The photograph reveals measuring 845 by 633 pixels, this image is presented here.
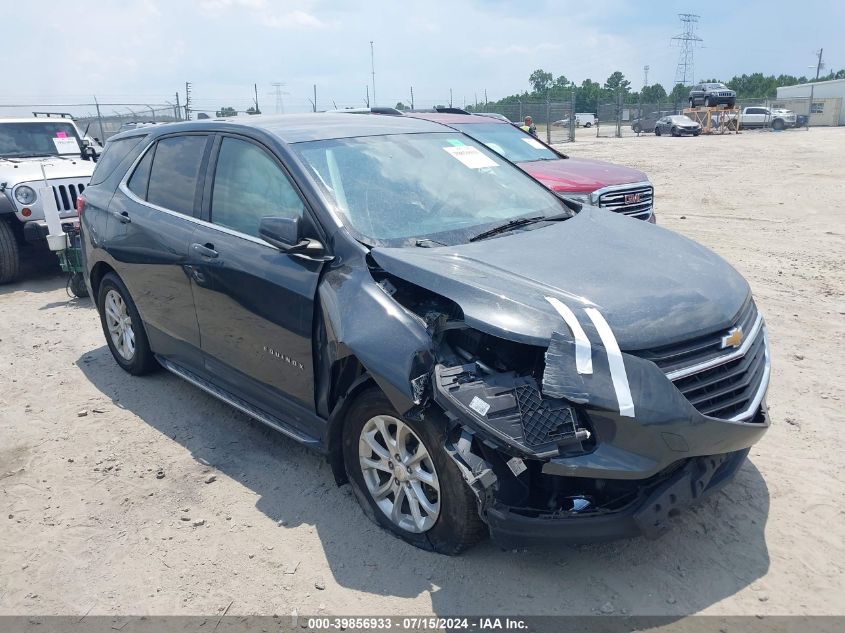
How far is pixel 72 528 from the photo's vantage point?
3.67m

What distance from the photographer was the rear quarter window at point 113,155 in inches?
213

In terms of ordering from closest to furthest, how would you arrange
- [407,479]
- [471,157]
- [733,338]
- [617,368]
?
[617,368] < [733,338] < [407,479] < [471,157]

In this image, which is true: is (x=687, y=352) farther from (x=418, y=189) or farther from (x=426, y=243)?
(x=418, y=189)

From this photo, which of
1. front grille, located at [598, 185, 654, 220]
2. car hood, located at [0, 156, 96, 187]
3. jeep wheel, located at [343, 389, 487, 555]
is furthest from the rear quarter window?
front grille, located at [598, 185, 654, 220]

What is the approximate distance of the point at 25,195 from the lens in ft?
28.7

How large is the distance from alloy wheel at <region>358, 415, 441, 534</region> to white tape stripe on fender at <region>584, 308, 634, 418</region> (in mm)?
859

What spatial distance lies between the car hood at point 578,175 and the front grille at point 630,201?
11 cm

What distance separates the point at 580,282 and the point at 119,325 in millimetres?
4008

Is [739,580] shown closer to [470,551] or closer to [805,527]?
[805,527]

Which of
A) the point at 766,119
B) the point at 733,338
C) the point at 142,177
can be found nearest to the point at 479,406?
the point at 733,338

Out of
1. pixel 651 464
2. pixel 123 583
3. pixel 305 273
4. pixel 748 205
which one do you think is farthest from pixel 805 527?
pixel 748 205

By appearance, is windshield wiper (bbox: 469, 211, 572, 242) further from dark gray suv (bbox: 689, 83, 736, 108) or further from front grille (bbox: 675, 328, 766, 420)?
dark gray suv (bbox: 689, 83, 736, 108)

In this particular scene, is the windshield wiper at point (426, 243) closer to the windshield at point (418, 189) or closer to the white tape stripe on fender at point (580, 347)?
the windshield at point (418, 189)

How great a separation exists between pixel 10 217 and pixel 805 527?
9.31 m
